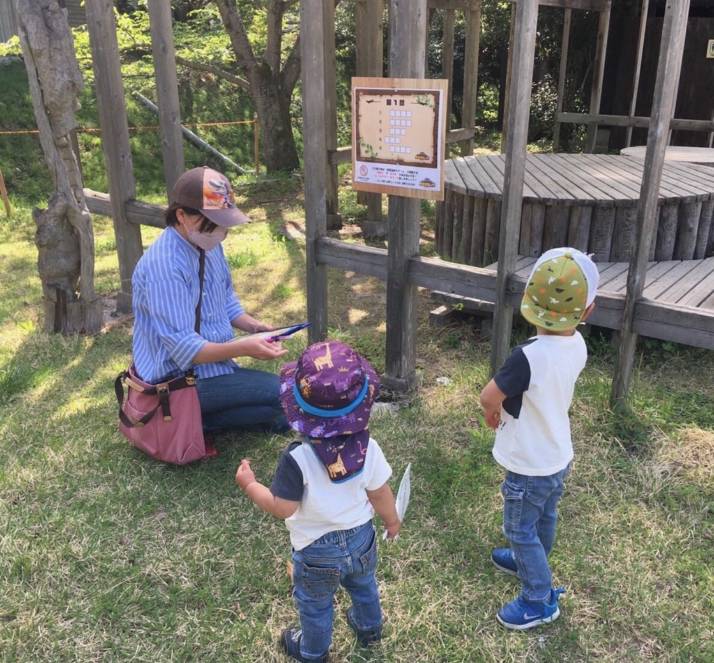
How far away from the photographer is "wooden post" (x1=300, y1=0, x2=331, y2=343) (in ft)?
11.7

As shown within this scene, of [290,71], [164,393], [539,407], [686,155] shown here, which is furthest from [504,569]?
[290,71]

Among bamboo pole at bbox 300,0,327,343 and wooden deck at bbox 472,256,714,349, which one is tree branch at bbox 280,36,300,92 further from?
bamboo pole at bbox 300,0,327,343

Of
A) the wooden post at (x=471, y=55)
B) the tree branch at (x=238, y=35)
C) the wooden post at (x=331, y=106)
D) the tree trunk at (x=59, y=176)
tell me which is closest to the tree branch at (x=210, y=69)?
the tree branch at (x=238, y=35)

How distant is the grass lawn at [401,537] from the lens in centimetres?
229

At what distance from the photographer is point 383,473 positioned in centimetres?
193

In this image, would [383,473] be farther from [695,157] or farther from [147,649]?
[695,157]

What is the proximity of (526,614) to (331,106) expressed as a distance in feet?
18.8

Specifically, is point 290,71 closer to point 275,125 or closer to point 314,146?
point 275,125

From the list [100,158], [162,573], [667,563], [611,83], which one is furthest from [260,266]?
[611,83]

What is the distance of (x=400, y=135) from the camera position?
3.29 metres

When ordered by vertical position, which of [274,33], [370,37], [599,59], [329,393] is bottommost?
[329,393]

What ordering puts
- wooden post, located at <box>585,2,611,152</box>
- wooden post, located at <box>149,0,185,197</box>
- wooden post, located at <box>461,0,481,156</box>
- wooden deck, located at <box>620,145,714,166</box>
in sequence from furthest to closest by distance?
1. wooden post, located at <box>585,2,611,152</box>
2. wooden post, located at <box>461,0,481,156</box>
3. wooden deck, located at <box>620,145,714,166</box>
4. wooden post, located at <box>149,0,185,197</box>

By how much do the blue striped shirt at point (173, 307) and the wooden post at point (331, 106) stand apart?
4.11 metres

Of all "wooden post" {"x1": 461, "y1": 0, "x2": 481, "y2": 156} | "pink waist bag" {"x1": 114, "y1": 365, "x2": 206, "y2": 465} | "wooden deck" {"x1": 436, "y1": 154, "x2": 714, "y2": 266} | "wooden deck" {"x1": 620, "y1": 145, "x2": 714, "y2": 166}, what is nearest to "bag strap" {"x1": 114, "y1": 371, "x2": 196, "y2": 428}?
"pink waist bag" {"x1": 114, "y1": 365, "x2": 206, "y2": 465}
